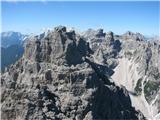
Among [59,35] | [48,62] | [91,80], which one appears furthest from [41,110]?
[59,35]

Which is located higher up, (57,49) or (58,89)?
(57,49)

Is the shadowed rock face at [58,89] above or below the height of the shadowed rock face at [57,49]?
below

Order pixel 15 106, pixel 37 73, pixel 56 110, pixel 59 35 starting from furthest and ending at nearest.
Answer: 1. pixel 59 35
2. pixel 37 73
3. pixel 56 110
4. pixel 15 106

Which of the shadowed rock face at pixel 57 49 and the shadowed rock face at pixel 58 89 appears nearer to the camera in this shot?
the shadowed rock face at pixel 58 89

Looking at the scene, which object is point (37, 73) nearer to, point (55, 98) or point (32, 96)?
point (55, 98)

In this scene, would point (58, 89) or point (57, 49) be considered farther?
point (57, 49)

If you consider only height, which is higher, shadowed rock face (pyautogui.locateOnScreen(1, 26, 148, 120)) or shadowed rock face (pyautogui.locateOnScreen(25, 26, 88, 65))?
shadowed rock face (pyautogui.locateOnScreen(25, 26, 88, 65))

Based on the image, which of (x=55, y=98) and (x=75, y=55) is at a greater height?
(x=75, y=55)

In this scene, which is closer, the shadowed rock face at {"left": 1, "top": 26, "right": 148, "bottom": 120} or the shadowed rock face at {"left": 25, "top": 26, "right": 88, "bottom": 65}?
the shadowed rock face at {"left": 1, "top": 26, "right": 148, "bottom": 120}
